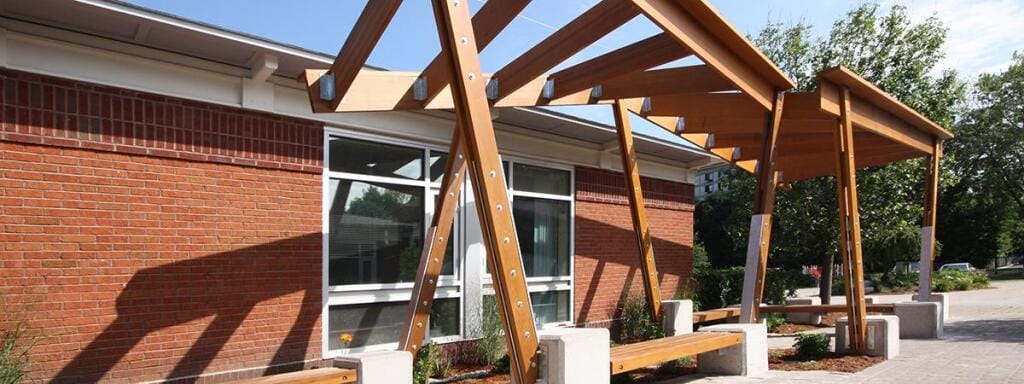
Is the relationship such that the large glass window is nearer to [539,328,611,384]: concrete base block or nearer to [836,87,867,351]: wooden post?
Result: [539,328,611,384]: concrete base block

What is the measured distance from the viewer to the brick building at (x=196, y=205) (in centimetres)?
615

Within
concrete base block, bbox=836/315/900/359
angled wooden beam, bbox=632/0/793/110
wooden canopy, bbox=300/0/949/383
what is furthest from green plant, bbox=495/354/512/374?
concrete base block, bbox=836/315/900/359

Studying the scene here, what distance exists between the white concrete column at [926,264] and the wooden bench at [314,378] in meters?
10.6

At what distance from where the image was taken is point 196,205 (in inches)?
282

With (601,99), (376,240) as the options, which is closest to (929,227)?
(601,99)

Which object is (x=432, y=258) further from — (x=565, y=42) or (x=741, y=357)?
(x=741, y=357)

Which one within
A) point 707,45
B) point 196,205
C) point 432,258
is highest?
point 707,45

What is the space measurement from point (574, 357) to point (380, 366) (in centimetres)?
146

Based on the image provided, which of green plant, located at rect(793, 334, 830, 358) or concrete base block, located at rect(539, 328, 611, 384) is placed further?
green plant, located at rect(793, 334, 830, 358)

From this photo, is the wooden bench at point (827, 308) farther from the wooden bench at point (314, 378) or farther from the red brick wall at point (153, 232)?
the wooden bench at point (314, 378)

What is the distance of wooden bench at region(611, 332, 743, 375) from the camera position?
6379 mm

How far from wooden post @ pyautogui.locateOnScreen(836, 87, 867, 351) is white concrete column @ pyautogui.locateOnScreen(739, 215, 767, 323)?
4.72 ft

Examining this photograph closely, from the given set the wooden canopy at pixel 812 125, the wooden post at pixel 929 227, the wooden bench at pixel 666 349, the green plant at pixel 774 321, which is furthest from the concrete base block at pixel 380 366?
the wooden post at pixel 929 227

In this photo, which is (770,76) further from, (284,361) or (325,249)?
(284,361)
